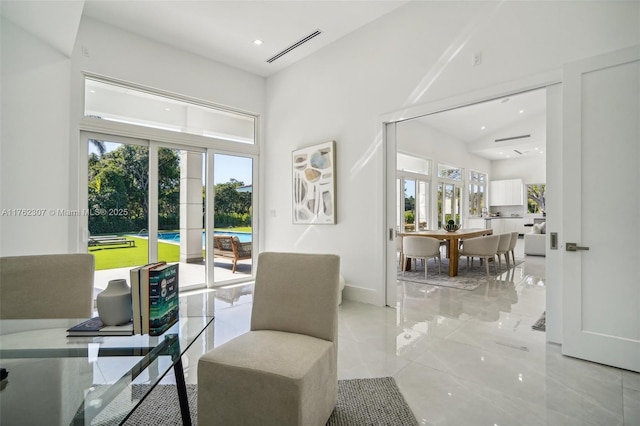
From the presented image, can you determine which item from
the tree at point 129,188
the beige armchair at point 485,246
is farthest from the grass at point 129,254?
the beige armchair at point 485,246

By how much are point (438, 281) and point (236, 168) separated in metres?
3.99

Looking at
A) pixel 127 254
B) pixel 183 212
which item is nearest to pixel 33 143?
pixel 127 254

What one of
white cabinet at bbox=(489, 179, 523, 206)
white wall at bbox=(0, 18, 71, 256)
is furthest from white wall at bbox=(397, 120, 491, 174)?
white wall at bbox=(0, 18, 71, 256)

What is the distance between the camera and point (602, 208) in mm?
2404

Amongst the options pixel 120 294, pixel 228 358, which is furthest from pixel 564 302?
pixel 120 294

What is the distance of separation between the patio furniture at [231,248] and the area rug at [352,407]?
10.4 ft

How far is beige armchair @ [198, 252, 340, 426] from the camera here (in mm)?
1409

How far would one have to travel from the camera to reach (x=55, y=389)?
1181 mm

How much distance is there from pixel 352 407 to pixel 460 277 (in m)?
4.36

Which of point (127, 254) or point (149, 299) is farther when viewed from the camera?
point (127, 254)

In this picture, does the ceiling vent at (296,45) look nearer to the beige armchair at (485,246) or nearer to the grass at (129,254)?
the grass at (129,254)

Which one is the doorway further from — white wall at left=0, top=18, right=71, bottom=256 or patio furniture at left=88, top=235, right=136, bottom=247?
white wall at left=0, top=18, right=71, bottom=256

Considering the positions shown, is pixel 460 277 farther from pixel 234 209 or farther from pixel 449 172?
pixel 449 172

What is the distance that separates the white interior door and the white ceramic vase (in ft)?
10.3
